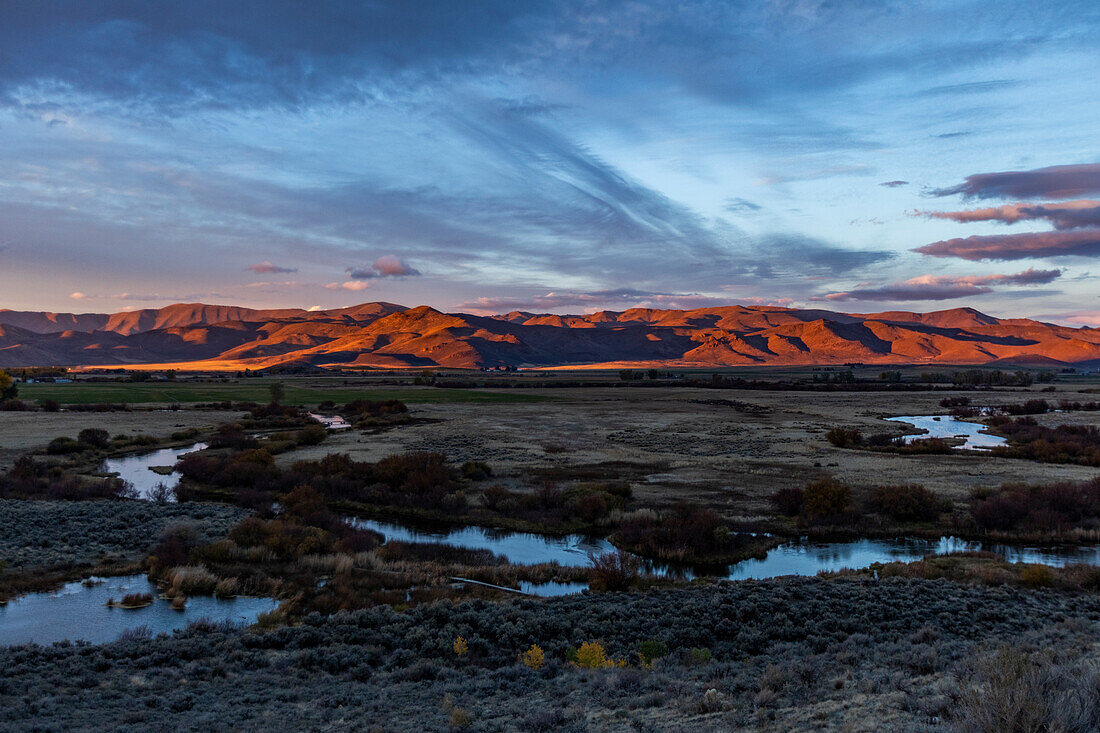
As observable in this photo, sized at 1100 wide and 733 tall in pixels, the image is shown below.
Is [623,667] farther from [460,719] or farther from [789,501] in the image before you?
[789,501]

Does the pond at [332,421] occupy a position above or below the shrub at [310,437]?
below

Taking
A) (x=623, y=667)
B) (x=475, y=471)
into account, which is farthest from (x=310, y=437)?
(x=623, y=667)

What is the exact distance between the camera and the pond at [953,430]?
47.5 m

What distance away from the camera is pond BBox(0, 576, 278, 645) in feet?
44.9

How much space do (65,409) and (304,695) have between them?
7721cm

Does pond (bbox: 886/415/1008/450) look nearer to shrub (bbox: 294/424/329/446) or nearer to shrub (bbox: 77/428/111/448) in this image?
shrub (bbox: 294/424/329/446)

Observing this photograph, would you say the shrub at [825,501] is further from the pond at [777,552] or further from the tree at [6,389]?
the tree at [6,389]

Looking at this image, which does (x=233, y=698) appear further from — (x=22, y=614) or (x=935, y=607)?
(x=935, y=607)

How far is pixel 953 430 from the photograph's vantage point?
189ft

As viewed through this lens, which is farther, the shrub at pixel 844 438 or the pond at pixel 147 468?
the shrub at pixel 844 438

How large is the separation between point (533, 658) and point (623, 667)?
5.70 feet

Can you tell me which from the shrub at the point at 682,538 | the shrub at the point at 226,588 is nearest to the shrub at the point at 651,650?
the shrub at the point at 682,538

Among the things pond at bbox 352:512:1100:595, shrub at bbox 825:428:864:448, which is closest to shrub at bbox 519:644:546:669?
pond at bbox 352:512:1100:595

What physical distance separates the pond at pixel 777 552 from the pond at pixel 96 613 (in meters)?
7.75
